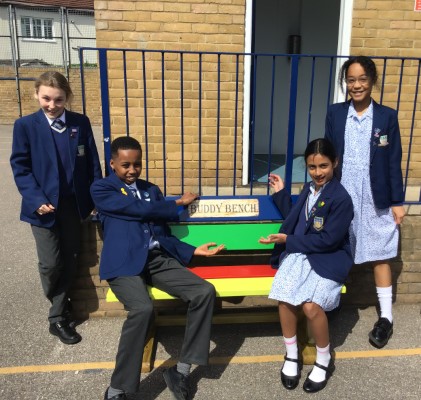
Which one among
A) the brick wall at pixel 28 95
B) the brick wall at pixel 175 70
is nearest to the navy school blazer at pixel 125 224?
the brick wall at pixel 175 70

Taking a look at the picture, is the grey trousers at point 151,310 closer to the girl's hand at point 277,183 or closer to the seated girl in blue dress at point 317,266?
the seated girl in blue dress at point 317,266

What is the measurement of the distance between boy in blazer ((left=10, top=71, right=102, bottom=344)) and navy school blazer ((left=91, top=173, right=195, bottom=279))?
26 cm

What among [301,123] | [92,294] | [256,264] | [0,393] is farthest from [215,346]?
[301,123]

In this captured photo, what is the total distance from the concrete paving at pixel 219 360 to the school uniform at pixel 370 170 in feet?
2.07

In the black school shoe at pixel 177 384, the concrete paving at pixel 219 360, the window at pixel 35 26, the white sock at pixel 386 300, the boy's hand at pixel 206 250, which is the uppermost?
the window at pixel 35 26

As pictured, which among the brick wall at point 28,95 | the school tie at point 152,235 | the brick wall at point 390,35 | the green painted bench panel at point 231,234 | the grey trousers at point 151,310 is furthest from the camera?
the brick wall at point 28,95

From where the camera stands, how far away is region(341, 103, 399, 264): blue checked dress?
297 centimetres

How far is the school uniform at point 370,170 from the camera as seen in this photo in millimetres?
2938

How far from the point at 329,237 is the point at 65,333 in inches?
74.3

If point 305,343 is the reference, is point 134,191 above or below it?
above

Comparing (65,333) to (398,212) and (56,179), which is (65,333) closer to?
(56,179)

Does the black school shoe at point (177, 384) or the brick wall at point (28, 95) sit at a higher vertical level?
the brick wall at point (28, 95)

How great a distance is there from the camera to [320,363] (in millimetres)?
2713

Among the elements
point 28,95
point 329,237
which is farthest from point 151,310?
point 28,95
